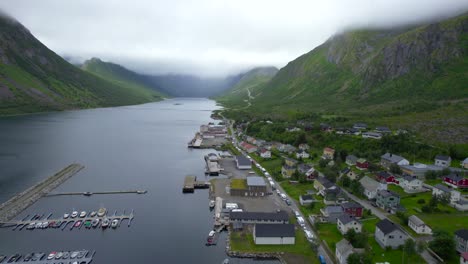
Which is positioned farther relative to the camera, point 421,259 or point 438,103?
point 438,103

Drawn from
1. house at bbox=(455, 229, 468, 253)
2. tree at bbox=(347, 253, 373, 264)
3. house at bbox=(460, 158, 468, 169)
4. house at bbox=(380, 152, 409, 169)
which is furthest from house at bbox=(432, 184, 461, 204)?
tree at bbox=(347, 253, 373, 264)

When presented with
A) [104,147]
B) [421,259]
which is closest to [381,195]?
[421,259]

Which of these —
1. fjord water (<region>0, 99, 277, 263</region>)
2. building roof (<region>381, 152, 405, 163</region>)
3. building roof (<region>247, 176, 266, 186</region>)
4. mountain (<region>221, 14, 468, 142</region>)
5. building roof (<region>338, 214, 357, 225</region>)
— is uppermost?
mountain (<region>221, 14, 468, 142</region>)

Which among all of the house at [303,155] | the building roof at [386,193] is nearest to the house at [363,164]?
the house at [303,155]

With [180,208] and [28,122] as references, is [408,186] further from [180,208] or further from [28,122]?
[28,122]

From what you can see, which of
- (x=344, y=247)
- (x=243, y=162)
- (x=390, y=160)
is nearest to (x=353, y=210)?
(x=344, y=247)

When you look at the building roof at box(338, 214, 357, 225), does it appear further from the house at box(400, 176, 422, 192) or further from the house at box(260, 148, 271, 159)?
the house at box(260, 148, 271, 159)

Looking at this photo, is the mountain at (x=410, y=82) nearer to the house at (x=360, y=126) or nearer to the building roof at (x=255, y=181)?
the house at (x=360, y=126)
